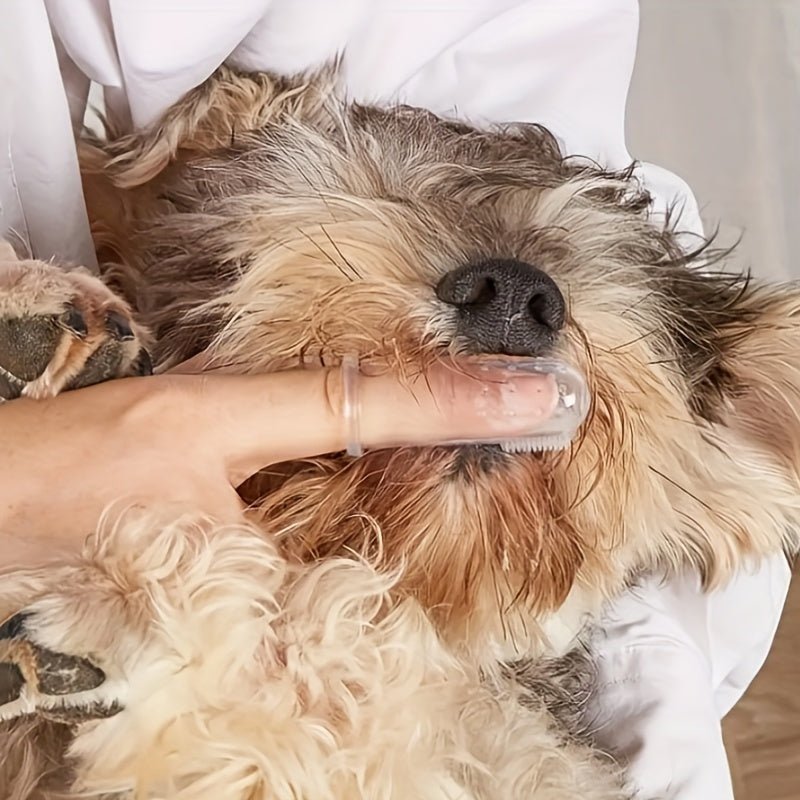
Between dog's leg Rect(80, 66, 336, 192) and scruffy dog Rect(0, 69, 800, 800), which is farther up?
dog's leg Rect(80, 66, 336, 192)

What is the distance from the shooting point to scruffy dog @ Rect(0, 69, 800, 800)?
106cm

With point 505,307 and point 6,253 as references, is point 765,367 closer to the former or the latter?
point 505,307

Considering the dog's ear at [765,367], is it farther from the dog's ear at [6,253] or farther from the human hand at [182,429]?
the dog's ear at [6,253]

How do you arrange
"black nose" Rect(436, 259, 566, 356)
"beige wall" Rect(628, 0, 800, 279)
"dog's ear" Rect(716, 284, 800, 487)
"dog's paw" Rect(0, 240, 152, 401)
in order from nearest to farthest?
"dog's paw" Rect(0, 240, 152, 401), "black nose" Rect(436, 259, 566, 356), "dog's ear" Rect(716, 284, 800, 487), "beige wall" Rect(628, 0, 800, 279)

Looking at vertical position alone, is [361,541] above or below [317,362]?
below

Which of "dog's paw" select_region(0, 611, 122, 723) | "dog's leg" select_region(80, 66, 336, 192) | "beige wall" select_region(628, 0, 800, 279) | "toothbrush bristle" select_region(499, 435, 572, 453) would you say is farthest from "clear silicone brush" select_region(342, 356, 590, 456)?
"beige wall" select_region(628, 0, 800, 279)

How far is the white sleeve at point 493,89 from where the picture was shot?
4.81 feet

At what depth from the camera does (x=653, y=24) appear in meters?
2.93

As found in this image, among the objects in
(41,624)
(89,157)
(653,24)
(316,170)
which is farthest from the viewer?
(653,24)

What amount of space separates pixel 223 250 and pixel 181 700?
0.51 metres

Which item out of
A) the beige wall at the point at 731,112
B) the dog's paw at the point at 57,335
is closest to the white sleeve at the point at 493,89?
the dog's paw at the point at 57,335

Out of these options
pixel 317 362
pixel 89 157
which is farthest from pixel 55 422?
pixel 89 157

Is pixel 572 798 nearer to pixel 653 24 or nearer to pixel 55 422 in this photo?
pixel 55 422

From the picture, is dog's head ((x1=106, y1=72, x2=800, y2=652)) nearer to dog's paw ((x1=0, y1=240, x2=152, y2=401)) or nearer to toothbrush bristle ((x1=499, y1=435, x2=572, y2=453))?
toothbrush bristle ((x1=499, y1=435, x2=572, y2=453))
